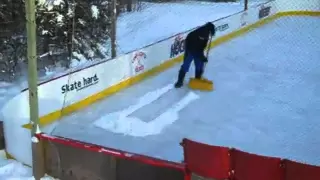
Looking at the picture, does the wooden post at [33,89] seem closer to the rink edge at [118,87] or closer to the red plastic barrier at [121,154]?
the red plastic barrier at [121,154]

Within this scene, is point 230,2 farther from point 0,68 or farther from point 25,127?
point 25,127

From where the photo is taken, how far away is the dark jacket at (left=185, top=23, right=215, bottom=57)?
831 cm

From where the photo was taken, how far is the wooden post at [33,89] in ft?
13.6

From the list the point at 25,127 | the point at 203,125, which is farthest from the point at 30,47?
the point at 203,125

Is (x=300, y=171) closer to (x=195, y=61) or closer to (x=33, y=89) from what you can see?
(x=33, y=89)

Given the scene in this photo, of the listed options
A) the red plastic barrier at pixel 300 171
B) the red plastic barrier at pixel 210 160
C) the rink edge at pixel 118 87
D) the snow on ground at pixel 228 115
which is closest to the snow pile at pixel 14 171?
the rink edge at pixel 118 87

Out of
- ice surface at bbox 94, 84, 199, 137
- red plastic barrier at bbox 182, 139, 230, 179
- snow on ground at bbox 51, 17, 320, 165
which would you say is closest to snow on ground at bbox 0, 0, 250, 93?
snow on ground at bbox 51, 17, 320, 165

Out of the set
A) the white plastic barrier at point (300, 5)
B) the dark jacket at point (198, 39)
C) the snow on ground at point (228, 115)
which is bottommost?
the white plastic barrier at point (300, 5)

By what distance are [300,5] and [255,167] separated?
14.9 meters

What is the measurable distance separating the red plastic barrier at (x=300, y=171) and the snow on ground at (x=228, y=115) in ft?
7.71

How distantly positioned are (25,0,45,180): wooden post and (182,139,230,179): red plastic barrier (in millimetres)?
1598

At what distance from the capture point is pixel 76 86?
7113mm

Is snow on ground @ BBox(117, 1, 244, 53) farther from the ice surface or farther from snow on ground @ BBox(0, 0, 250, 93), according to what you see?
the ice surface

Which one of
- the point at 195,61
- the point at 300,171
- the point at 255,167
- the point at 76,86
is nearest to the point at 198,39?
the point at 195,61
